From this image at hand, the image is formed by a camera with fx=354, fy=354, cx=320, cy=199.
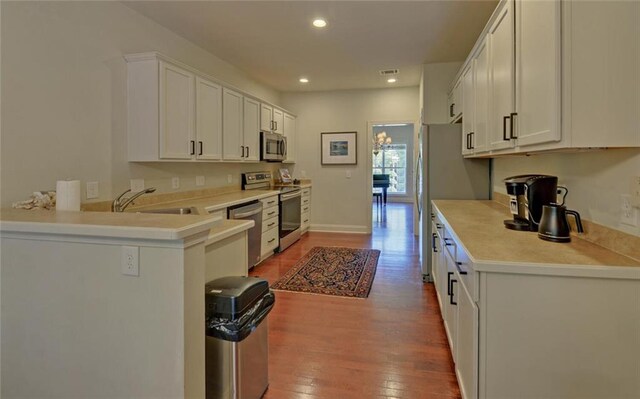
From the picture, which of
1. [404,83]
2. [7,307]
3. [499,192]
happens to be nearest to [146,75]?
[7,307]

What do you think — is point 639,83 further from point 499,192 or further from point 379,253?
point 379,253

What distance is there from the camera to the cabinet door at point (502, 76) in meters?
1.95

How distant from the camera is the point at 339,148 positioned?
6.45m

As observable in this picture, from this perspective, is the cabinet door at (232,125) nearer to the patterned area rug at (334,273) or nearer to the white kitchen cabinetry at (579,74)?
the patterned area rug at (334,273)

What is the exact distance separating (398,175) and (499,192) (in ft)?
29.9

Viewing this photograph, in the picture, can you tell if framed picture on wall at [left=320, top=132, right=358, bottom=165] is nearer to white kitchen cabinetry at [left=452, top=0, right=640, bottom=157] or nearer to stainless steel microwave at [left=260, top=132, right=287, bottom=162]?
stainless steel microwave at [left=260, top=132, right=287, bottom=162]

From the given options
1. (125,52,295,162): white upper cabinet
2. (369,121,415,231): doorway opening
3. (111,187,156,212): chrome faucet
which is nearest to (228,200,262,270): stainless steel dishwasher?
(125,52,295,162): white upper cabinet

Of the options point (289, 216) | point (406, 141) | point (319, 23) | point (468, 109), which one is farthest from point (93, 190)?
point (406, 141)

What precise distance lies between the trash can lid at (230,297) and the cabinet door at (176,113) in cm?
177

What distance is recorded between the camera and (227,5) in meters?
3.03

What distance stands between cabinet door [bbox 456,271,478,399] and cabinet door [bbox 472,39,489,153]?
4.07 ft

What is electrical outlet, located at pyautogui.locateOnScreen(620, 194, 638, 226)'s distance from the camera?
4.65 ft

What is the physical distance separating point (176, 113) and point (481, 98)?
2.54m

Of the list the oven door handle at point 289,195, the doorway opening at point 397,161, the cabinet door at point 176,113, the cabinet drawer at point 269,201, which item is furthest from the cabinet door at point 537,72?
the doorway opening at point 397,161
